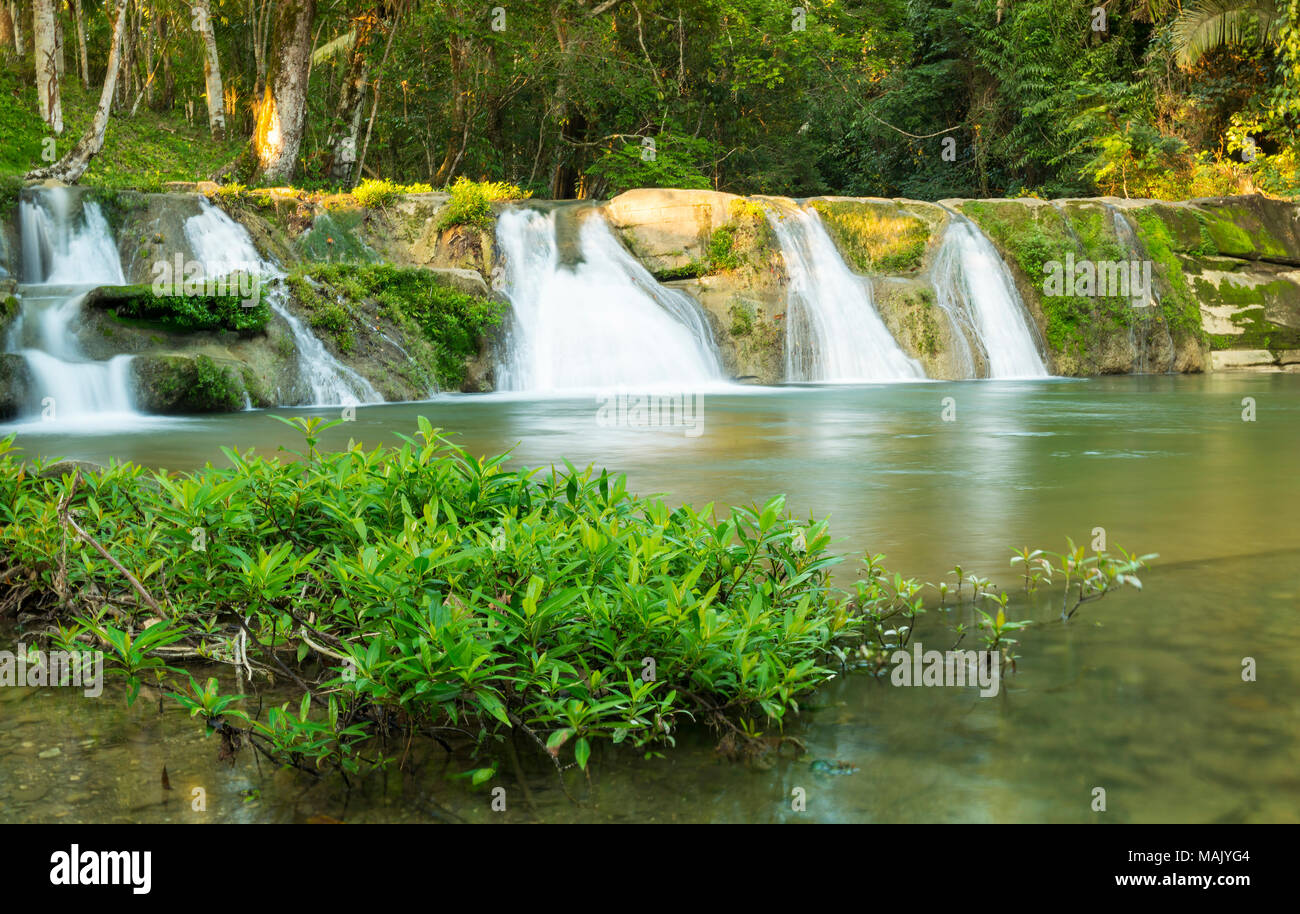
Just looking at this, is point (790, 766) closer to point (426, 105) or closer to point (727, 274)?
point (727, 274)

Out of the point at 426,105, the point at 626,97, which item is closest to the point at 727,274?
the point at 626,97

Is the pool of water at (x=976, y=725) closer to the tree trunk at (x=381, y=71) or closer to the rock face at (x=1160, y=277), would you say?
the rock face at (x=1160, y=277)

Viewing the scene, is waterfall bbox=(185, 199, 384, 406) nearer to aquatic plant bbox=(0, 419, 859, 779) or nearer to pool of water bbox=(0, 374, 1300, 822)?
pool of water bbox=(0, 374, 1300, 822)

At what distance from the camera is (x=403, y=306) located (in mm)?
16438

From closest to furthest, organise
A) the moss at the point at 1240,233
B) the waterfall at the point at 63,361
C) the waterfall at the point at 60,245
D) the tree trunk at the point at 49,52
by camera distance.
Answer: the waterfall at the point at 63,361 → the waterfall at the point at 60,245 → the moss at the point at 1240,233 → the tree trunk at the point at 49,52

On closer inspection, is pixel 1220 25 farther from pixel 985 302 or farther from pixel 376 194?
pixel 376 194

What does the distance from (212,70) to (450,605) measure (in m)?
31.8

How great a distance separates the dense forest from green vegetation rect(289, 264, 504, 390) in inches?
241

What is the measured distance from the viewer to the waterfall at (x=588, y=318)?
18.2 metres

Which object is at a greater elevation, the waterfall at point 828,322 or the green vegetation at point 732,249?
the green vegetation at point 732,249

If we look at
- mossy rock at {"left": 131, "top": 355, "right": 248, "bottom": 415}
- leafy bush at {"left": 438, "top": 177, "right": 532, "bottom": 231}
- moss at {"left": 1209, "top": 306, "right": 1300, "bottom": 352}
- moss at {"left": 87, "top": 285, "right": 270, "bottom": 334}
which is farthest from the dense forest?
mossy rock at {"left": 131, "top": 355, "right": 248, "bottom": 415}

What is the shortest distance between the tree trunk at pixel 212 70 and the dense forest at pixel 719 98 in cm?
13

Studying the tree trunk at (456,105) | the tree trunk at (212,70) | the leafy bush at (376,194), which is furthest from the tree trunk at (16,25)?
the leafy bush at (376,194)

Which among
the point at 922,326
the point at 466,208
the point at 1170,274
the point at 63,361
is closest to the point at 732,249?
the point at 922,326
